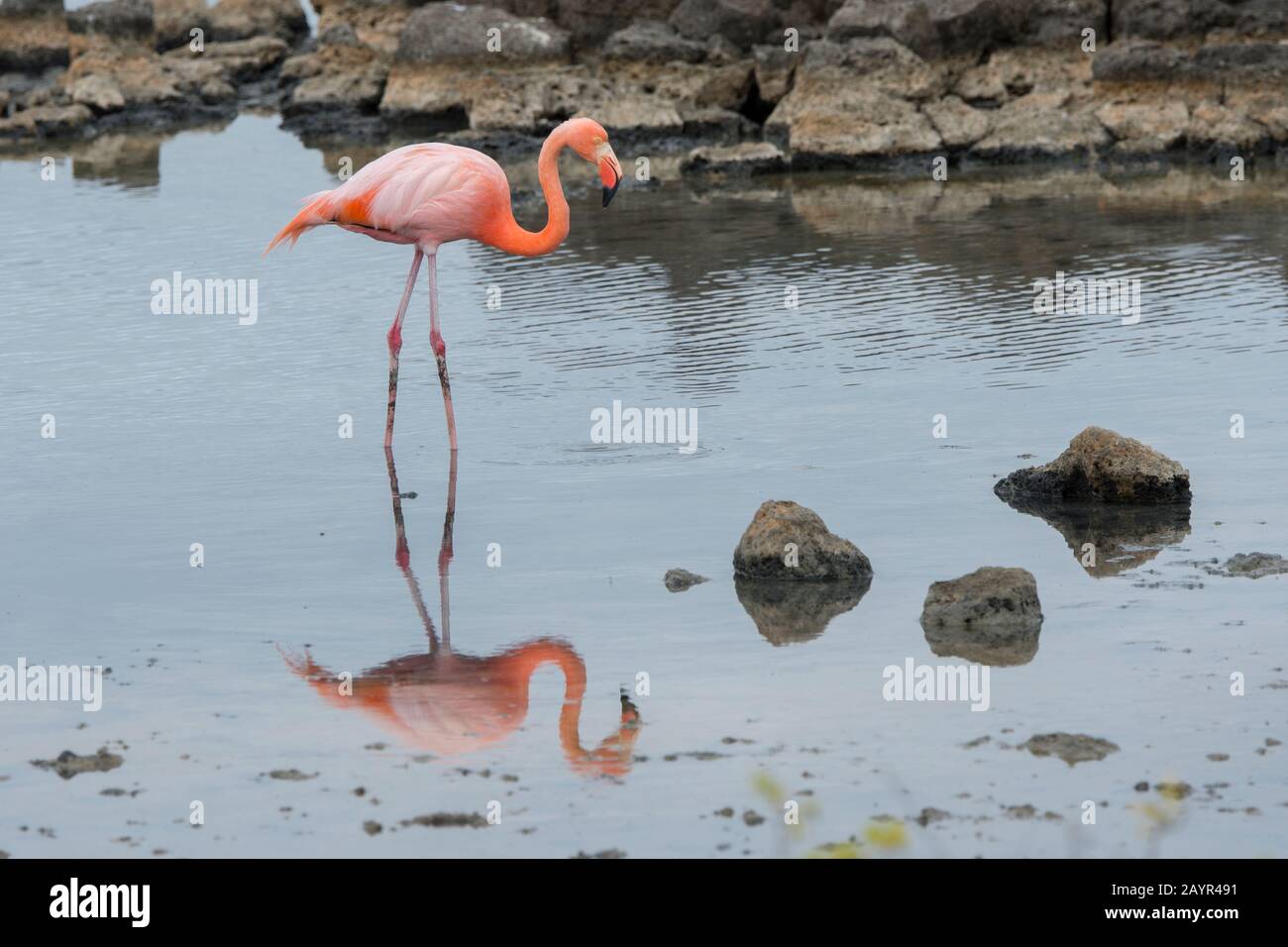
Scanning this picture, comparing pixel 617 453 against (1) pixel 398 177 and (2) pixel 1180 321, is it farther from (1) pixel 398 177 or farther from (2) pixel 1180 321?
(2) pixel 1180 321

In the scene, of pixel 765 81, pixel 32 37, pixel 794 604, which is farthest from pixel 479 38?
pixel 794 604

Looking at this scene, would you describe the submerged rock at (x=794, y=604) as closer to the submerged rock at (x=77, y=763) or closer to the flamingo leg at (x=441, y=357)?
the submerged rock at (x=77, y=763)

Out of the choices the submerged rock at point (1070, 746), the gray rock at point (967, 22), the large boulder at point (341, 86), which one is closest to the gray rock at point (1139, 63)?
the gray rock at point (967, 22)

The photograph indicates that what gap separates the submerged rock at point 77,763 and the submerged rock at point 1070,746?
12.0 ft

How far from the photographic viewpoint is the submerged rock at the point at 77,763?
8.06 meters

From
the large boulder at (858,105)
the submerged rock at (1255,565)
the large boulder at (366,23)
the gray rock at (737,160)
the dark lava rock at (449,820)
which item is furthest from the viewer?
the large boulder at (366,23)

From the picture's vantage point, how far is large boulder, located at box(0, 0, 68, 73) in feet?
161

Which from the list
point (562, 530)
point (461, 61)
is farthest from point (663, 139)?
point (562, 530)

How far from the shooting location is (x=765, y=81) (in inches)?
1428

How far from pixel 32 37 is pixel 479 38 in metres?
15.9

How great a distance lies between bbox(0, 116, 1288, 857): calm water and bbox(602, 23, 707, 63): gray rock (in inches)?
573

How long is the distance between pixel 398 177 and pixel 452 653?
4999 millimetres

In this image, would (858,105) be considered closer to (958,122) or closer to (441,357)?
(958,122)

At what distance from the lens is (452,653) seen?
9578mm
